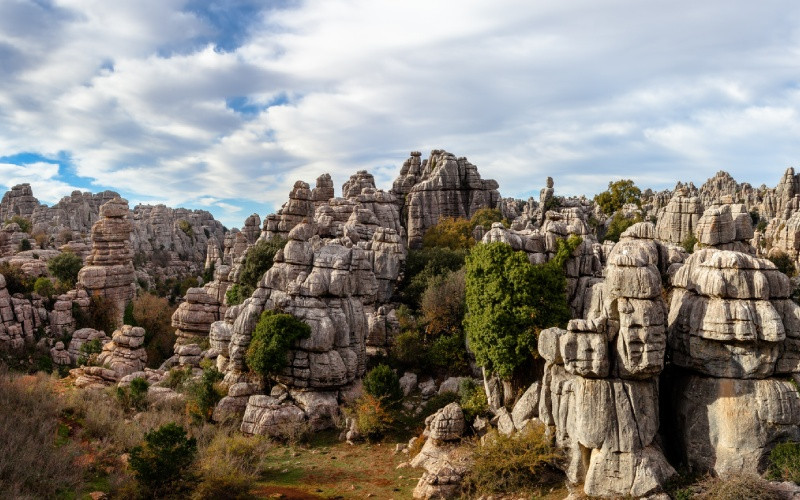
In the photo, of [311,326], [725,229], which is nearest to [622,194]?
[725,229]

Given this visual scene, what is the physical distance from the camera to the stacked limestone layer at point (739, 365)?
1499cm

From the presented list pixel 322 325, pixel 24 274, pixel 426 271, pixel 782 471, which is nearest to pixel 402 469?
pixel 322 325

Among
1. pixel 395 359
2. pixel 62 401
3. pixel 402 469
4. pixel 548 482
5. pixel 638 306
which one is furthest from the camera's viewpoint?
pixel 395 359

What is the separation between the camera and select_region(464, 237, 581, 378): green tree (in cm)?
1986

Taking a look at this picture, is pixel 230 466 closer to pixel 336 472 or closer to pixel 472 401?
pixel 336 472

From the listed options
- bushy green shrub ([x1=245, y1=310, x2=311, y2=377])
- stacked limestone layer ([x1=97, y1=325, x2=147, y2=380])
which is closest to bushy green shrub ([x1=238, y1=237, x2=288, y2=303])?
stacked limestone layer ([x1=97, y1=325, x2=147, y2=380])

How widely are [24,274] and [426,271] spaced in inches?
1285

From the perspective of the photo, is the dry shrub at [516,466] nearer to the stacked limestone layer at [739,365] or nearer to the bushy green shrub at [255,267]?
the stacked limestone layer at [739,365]

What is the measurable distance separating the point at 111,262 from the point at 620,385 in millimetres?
44366

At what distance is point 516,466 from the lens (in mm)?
16844

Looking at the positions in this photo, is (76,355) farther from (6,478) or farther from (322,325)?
(6,478)

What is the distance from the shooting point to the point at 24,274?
44.3m

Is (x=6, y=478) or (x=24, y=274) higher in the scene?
(x=24, y=274)

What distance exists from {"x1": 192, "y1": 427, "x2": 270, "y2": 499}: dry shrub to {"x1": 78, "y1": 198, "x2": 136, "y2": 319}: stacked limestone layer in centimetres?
3065
